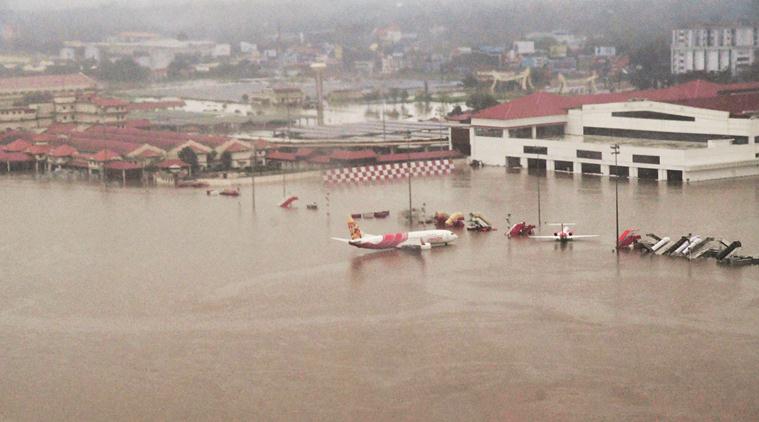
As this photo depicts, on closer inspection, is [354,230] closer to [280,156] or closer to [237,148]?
[280,156]

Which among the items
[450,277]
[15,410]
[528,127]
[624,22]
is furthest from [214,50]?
[15,410]

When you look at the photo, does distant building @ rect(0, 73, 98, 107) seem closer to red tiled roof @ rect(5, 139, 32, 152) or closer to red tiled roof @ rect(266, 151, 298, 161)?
red tiled roof @ rect(5, 139, 32, 152)

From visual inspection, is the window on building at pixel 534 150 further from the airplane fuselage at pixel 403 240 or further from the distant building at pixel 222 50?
the distant building at pixel 222 50

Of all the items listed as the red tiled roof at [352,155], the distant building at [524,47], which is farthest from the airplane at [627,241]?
the distant building at [524,47]

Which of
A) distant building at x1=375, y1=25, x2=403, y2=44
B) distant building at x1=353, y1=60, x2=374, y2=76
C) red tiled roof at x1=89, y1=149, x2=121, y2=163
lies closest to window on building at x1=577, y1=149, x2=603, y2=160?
red tiled roof at x1=89, y1=149, x2=121, y2=163

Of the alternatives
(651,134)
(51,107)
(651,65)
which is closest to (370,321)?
(651,134)

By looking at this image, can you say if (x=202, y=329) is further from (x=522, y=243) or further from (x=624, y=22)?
(x=624, y=22)
